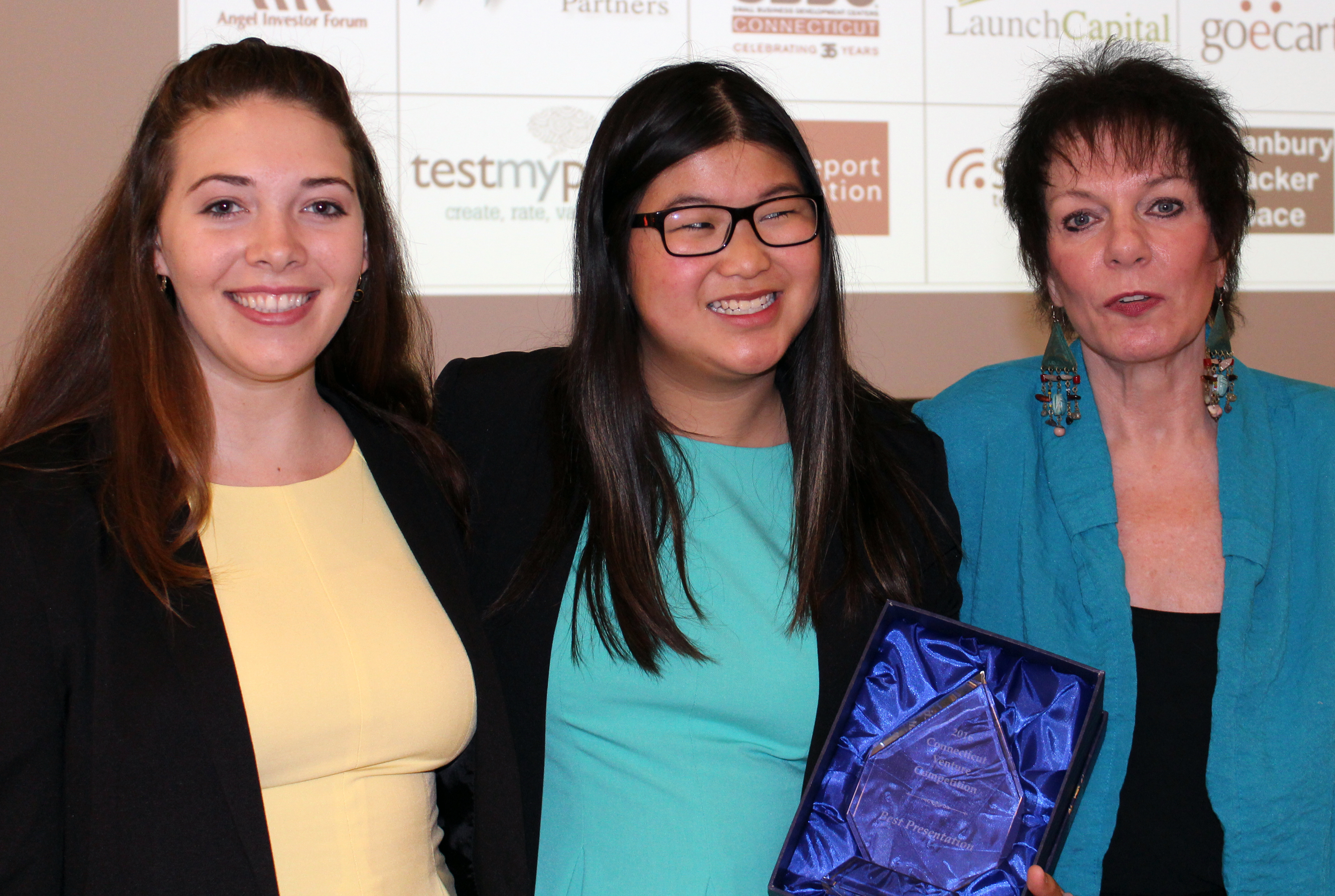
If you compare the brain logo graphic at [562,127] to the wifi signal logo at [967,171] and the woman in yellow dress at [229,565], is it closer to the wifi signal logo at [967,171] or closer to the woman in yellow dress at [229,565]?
the wifi signal logo at [967,171]

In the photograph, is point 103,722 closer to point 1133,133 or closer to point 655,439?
point 655,439

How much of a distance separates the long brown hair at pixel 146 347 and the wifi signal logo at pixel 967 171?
2292mm

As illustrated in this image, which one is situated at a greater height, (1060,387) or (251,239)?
(251,239)

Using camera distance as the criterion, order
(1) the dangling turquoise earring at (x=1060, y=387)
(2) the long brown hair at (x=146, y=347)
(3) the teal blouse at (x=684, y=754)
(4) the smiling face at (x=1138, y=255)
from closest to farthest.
Answer: (2) the long brown hair at (x=146, y=347)
(3) the teal blouse at (x=684, y=754)
(4) the smiling face at (x=1138, y=255)
(1) the dangling turquoise earring at (x=1060, y=387)

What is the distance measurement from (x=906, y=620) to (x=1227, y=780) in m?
0.52

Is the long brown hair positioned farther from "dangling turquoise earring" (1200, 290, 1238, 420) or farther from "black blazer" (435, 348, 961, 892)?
"dangling turquoise earring" (1200, 290, 1238, 420)

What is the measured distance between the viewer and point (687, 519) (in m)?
1.71

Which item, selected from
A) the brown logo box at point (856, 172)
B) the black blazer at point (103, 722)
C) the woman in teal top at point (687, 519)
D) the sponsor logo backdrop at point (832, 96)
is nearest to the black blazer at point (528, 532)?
the woman in teal top at point (687, 519)

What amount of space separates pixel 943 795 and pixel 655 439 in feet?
2.20

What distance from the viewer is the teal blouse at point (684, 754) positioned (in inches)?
60.3

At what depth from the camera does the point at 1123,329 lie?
1.70 m

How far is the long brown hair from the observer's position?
1.34 metres

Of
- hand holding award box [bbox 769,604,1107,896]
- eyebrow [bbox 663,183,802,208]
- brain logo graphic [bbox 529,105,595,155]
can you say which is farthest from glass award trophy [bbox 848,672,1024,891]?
brain logo graphic [bbox 529,105,595,155]

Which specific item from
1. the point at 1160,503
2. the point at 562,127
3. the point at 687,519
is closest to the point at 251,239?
the point at 687,519
